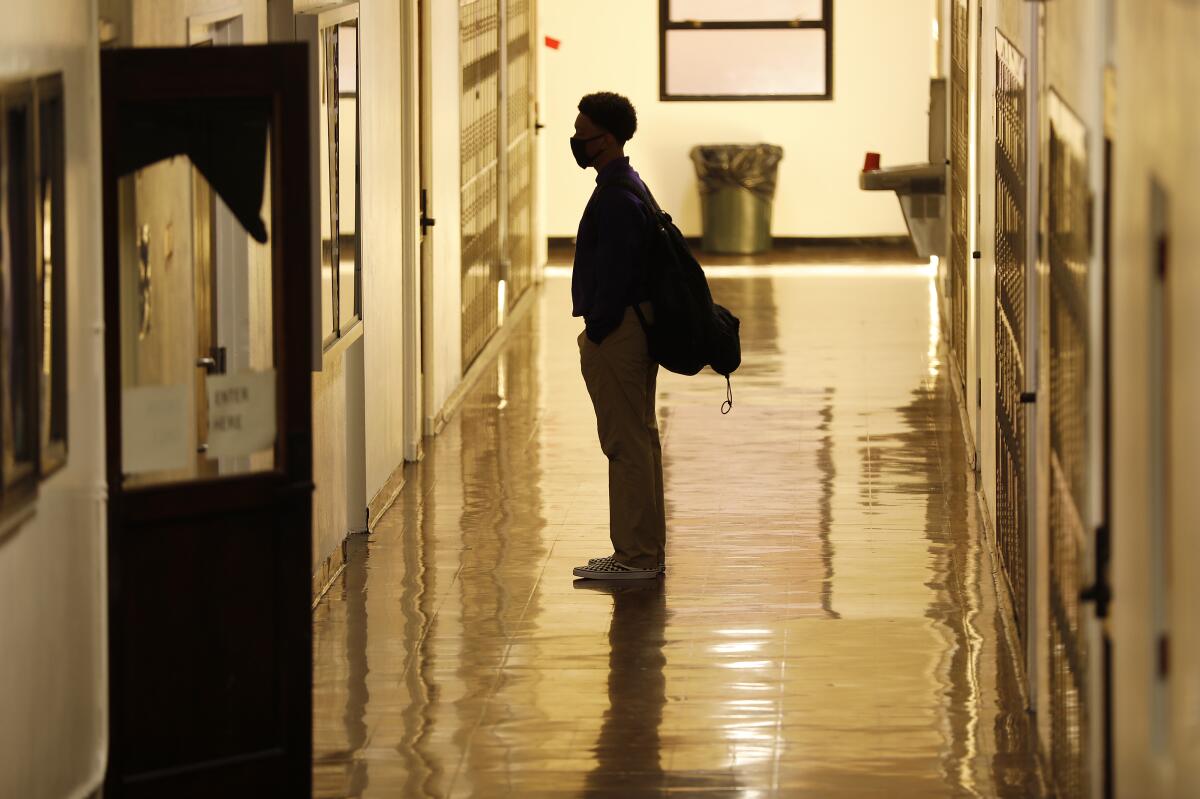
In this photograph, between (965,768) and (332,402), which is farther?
(332,402)

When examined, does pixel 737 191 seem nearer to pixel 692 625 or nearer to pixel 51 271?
pixel 692 625

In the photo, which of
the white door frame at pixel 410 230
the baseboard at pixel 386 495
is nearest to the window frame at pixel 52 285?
the baseboard at pixel 386 495

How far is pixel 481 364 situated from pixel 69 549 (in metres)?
6.96

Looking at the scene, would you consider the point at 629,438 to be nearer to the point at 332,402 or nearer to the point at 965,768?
the point at 332,402

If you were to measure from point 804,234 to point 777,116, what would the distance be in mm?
1044

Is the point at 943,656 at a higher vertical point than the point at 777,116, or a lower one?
lower

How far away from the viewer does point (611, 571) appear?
260 inches

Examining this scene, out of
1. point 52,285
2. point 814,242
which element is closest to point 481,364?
point 814,242

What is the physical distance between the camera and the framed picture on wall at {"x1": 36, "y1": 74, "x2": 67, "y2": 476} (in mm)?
3908

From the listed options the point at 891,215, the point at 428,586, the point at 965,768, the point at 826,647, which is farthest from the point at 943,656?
the point at 891,215

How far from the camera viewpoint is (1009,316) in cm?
586

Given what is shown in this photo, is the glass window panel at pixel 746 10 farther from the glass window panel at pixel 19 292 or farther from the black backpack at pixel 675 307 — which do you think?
the glass window panel at pixel 19 292

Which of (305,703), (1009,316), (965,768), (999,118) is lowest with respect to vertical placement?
(965,768)

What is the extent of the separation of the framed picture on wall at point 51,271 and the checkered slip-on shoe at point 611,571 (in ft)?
9.16
